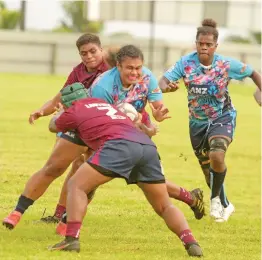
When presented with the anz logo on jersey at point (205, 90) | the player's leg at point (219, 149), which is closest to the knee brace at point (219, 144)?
the player's leg at point (219, 149)

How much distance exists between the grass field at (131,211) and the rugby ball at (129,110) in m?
1.18

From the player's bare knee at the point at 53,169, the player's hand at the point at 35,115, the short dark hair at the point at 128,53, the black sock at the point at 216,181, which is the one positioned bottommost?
the black sock at the point at 216,181

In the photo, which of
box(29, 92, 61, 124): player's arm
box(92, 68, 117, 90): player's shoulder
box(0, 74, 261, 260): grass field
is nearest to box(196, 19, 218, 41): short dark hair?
box(0, 74, 261, 260): grass field

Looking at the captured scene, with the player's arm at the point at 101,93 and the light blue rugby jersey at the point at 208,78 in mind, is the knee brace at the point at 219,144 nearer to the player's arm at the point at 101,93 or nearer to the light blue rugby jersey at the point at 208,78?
the light blue rugby jersey at the point at 208,78

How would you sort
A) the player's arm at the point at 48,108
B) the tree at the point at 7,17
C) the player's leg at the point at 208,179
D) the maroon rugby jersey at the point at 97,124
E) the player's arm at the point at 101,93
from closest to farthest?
the maroon rugby jersey at the point at 97,124, the player's arm at the point at 101,93, the player's arm at the point at 48,108, the player's leg at the point at 208,179, the tree at the point at 7,17

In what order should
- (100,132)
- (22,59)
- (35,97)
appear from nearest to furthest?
1. (100,132)
2. (35,97)
3. (22,59)

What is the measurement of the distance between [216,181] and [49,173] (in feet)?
9.22

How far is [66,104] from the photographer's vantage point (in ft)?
32.3

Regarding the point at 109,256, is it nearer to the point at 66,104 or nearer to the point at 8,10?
the point at 66,104

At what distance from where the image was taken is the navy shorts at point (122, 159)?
9281 millimetres

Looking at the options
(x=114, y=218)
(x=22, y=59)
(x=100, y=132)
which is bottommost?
(x=22, y=59)

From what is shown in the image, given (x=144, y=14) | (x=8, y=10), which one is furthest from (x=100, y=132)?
(x=8, y=10)

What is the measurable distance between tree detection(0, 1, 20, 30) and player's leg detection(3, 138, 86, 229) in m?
66.4

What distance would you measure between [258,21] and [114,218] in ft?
191
